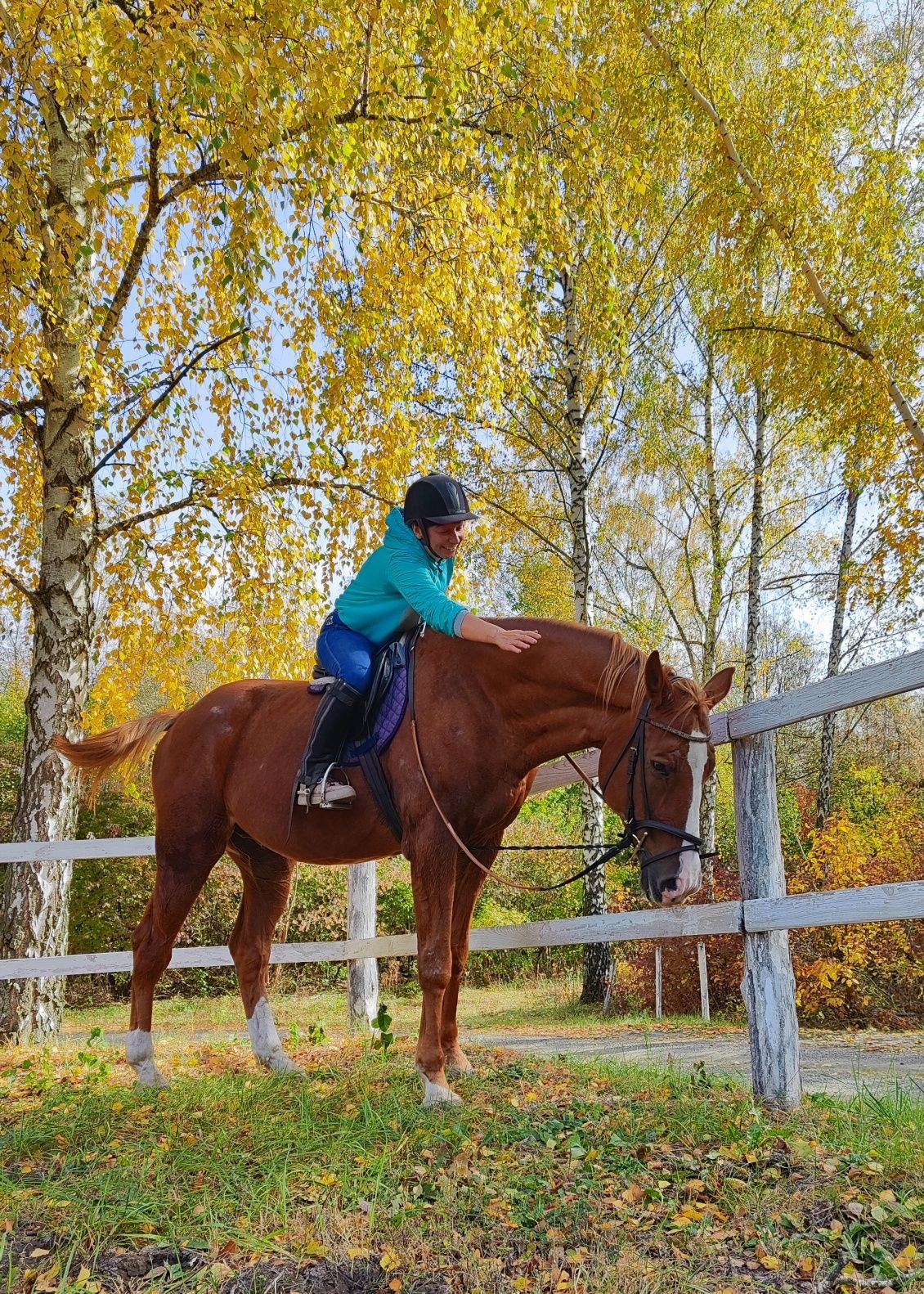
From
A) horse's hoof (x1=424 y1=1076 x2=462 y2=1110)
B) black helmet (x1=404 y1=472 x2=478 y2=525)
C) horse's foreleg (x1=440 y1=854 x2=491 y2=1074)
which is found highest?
black helmet (x1=404 y1=472 x2=478 y2=525)

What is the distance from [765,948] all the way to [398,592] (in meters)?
2.41

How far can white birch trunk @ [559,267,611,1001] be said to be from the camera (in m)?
10.5

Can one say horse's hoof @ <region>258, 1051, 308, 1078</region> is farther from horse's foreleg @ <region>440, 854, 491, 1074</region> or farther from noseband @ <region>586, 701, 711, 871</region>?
noseband @ <region>586, 701, 711, 871</region>

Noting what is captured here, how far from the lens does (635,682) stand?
153 inches

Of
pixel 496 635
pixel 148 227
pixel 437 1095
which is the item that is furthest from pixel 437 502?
pixel 148 227

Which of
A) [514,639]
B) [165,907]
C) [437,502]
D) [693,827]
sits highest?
[437,502]

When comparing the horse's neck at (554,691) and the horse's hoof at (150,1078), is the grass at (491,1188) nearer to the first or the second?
the horse's hoof at (150,1078)

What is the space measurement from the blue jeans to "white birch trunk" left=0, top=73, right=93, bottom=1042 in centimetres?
403

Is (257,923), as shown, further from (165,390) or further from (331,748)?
(165,390)

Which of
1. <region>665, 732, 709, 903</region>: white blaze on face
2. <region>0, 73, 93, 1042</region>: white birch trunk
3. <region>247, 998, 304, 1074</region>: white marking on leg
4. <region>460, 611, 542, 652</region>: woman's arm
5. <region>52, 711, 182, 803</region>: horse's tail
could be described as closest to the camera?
<region>665, 732, 709, 903</region>: white blaze on face

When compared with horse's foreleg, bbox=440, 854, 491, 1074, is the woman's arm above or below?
above

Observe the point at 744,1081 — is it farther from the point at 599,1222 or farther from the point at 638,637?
the point at 638,637

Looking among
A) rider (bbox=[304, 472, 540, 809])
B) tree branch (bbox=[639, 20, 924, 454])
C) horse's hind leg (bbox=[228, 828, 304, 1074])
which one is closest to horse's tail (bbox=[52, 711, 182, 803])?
horse's hind leg (bbox=[228, 828, 304, 1074])

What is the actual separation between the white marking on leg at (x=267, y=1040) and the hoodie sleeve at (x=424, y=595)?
8.86ft
